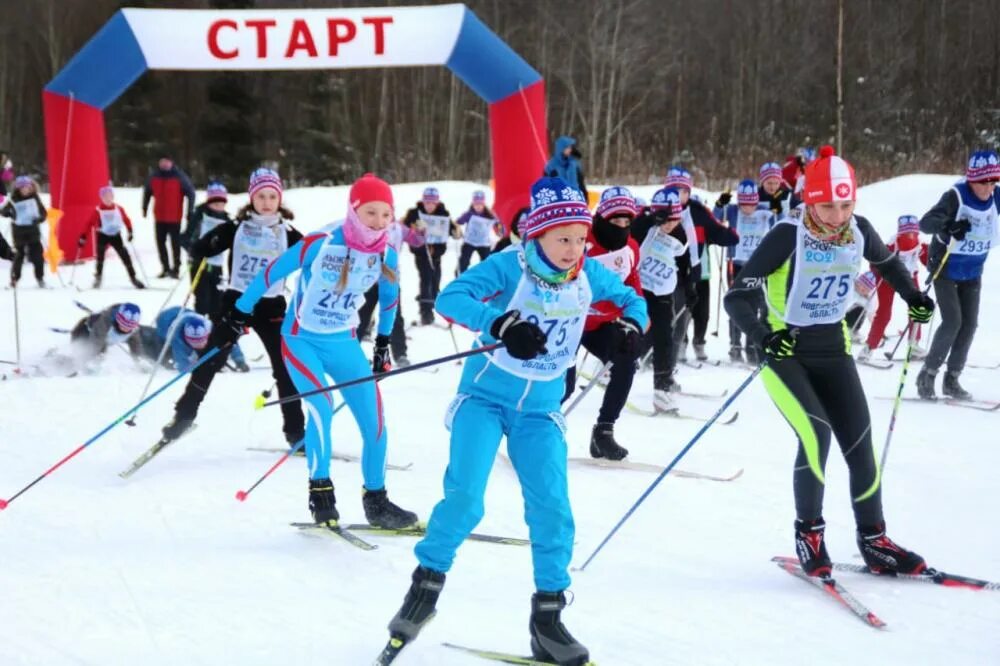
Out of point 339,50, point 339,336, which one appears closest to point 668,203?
point 339,336

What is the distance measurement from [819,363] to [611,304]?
146 centimetres

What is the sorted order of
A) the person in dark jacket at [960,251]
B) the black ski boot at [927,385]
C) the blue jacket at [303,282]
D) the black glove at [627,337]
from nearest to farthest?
the black glove at [627,337]
the blue jacket at [303,282]
the person in dark jacket at [960,251]
the black ski boot at [927,385]

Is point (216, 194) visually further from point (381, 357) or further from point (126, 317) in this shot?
point (381, 357)

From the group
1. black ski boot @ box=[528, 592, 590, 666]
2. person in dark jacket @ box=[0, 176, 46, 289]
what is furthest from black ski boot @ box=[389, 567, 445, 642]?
person in dark jacket @ box=[0, 176, 46, 289]

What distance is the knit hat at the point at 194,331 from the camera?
803 cm

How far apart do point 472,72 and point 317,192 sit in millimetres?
8864

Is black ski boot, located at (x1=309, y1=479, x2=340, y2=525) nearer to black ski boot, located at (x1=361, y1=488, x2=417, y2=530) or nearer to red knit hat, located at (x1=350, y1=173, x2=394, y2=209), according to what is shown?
black ski boot, located at (x1=361, y1=488, x2=417, y2=530)

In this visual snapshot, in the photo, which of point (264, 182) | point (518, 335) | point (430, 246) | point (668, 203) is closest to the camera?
point (518, 335)

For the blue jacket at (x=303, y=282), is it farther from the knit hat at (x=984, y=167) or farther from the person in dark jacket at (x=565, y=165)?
the person in dark jacket at (x=565, y=165)

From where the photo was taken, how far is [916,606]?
11.2ft

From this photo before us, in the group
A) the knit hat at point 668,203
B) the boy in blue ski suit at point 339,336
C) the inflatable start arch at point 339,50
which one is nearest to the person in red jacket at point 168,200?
the inflatable start arch at point 339,50

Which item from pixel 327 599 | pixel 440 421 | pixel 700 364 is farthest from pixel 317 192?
pixel 327 599

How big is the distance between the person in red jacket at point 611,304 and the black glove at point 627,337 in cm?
150

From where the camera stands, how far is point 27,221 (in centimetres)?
1346
